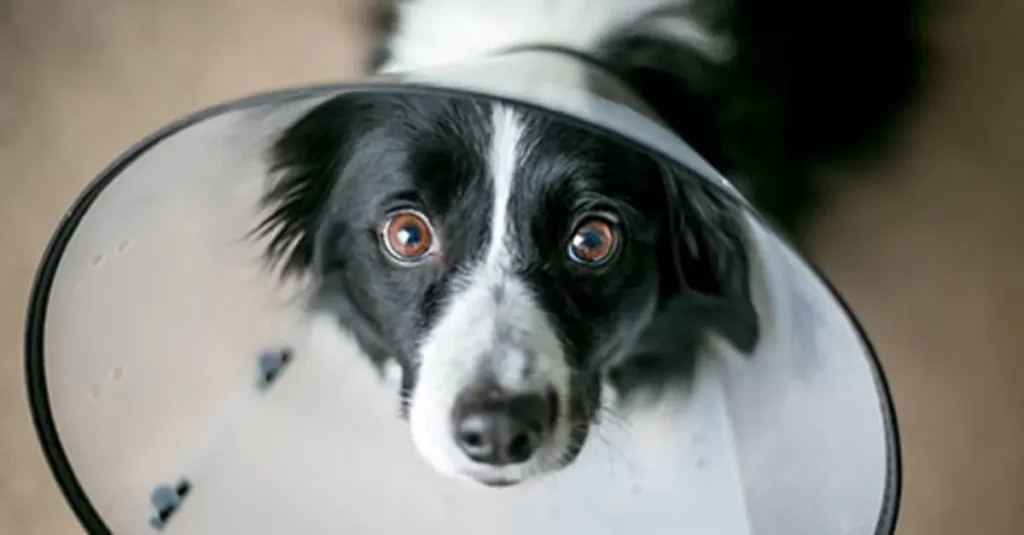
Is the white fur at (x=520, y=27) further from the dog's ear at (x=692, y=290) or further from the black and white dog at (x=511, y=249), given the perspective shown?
the dog's ear at (x=692, y=290)

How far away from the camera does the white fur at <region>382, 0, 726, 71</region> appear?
764mm

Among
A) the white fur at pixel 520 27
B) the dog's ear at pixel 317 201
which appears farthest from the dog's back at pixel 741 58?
the dog's ear at pixel 317 201

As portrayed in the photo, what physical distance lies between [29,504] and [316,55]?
530mm

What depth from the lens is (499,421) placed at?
619mm

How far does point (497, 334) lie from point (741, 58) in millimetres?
380

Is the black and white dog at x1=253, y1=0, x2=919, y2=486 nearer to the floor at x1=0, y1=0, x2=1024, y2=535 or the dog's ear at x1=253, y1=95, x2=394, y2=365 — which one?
the dog's ear at x1=253, y1=95, x2=394, y2=365

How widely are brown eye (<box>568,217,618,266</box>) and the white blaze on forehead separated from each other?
0.12 ft

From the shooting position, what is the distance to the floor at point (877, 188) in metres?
1.17

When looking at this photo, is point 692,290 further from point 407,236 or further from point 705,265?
point 407,236

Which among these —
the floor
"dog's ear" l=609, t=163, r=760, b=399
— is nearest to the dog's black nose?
"dog's ear" l=609, t=163, r=760, b=399

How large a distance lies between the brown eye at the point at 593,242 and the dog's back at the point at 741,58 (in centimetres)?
7

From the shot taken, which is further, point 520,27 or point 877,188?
point 877,188

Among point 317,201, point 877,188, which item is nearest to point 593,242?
point 317,201

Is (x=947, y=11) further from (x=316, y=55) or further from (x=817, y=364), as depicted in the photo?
(x=817, y=364)
